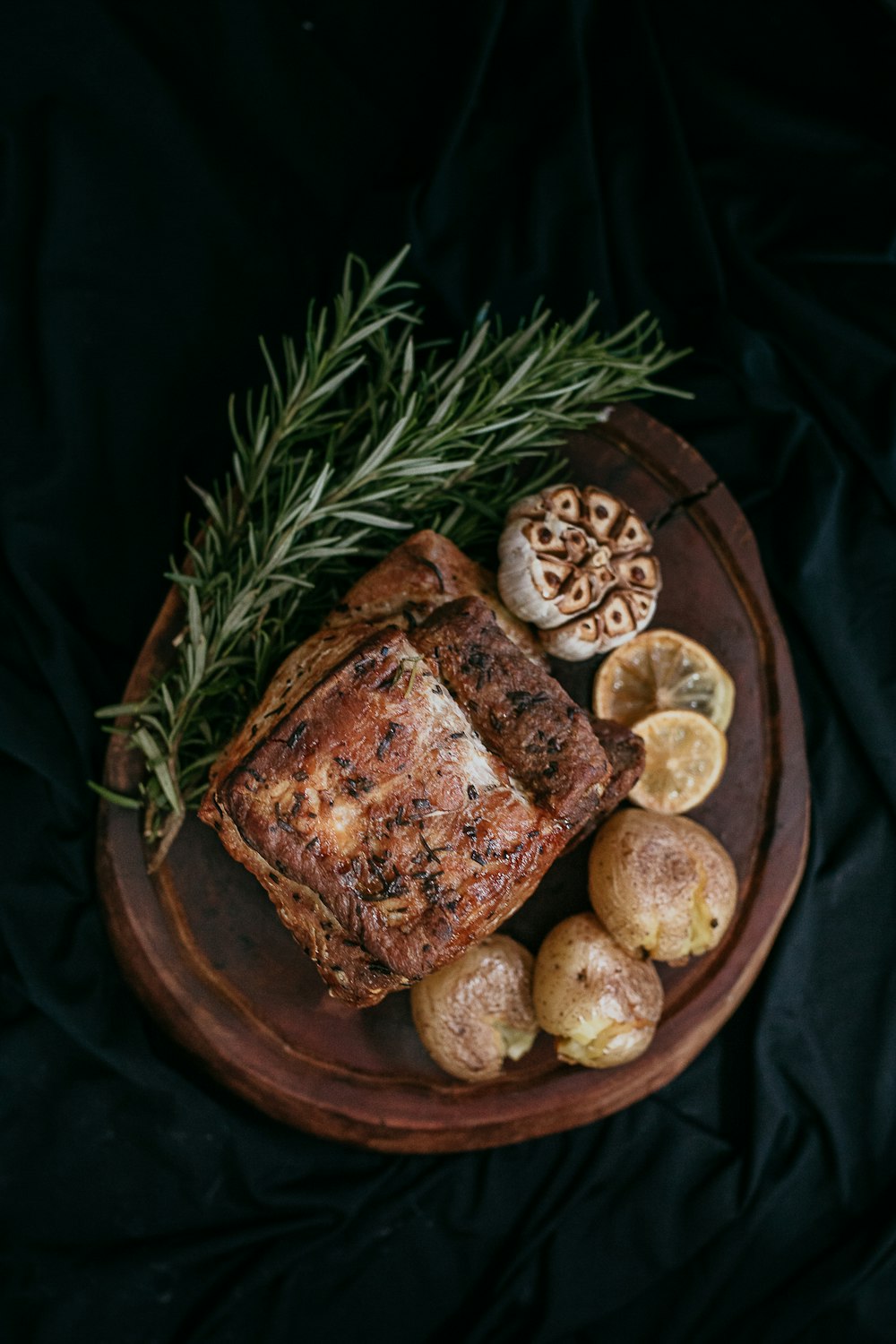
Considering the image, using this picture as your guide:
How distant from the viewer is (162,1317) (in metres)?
2.86

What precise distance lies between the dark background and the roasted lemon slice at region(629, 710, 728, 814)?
60 cm

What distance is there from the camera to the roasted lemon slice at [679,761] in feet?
8.86

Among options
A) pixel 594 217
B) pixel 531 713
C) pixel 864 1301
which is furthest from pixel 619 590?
pixel 864 1301

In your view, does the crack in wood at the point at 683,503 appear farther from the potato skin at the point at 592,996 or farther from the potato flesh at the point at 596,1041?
the potato flesh at the point at 596,1041

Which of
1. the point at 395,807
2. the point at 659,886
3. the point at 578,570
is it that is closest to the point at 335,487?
the point at 578,570

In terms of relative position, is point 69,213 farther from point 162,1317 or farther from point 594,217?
point 162,1317

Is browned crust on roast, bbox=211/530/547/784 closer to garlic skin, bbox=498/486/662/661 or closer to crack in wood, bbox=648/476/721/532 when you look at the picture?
garlic skin, bbox=498/486/662/661

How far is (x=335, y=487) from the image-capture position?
247cm

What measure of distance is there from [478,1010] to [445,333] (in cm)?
186

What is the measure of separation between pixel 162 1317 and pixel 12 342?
266 centimetres

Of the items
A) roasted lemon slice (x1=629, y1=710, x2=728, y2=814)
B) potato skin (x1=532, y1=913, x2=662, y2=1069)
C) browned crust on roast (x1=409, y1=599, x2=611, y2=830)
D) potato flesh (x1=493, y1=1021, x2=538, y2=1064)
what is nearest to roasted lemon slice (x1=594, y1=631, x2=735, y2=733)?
roasted lemon slice (x1=629, y1=710, x2=728, y2=814)

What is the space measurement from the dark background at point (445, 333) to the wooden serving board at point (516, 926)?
0.73 feet

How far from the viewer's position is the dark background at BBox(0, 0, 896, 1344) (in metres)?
2.82

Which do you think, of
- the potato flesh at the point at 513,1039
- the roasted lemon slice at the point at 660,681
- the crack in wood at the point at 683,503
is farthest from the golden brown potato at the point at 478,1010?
the crack in wood at the point at 683,503
